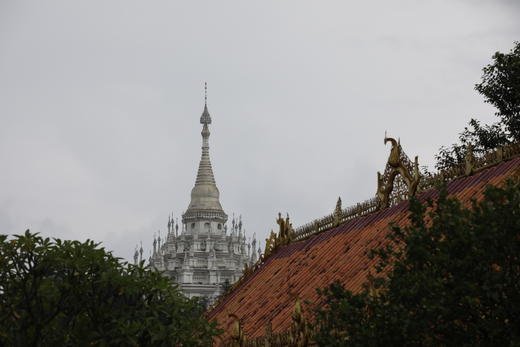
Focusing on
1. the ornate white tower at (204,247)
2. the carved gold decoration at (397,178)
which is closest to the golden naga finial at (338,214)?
the carved gold decoration at (397,178)

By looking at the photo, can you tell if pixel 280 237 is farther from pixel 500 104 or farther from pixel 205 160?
pixel 205 160

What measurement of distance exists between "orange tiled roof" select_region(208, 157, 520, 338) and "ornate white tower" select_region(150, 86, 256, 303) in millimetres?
91617

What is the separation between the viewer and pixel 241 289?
28.6 metres

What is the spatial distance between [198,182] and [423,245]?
12117 cm

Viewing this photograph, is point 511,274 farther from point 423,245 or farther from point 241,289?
point 241,289

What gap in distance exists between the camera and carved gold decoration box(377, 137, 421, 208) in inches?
879

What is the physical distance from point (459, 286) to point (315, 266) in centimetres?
1155

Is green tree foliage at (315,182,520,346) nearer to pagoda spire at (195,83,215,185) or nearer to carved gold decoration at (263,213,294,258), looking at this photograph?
carved gold decoration at (263,213,294,258)

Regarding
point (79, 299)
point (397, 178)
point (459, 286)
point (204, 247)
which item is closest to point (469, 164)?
point (397, 178)

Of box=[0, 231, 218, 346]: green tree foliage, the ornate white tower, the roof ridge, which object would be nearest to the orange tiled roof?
the roof ridge

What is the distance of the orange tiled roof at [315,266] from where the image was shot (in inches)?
787

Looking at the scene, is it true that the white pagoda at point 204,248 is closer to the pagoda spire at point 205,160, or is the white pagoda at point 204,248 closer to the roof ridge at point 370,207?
the pagoda spire at point 205,160

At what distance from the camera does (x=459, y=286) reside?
1275 cm

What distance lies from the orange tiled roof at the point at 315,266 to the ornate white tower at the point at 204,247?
301 feet
